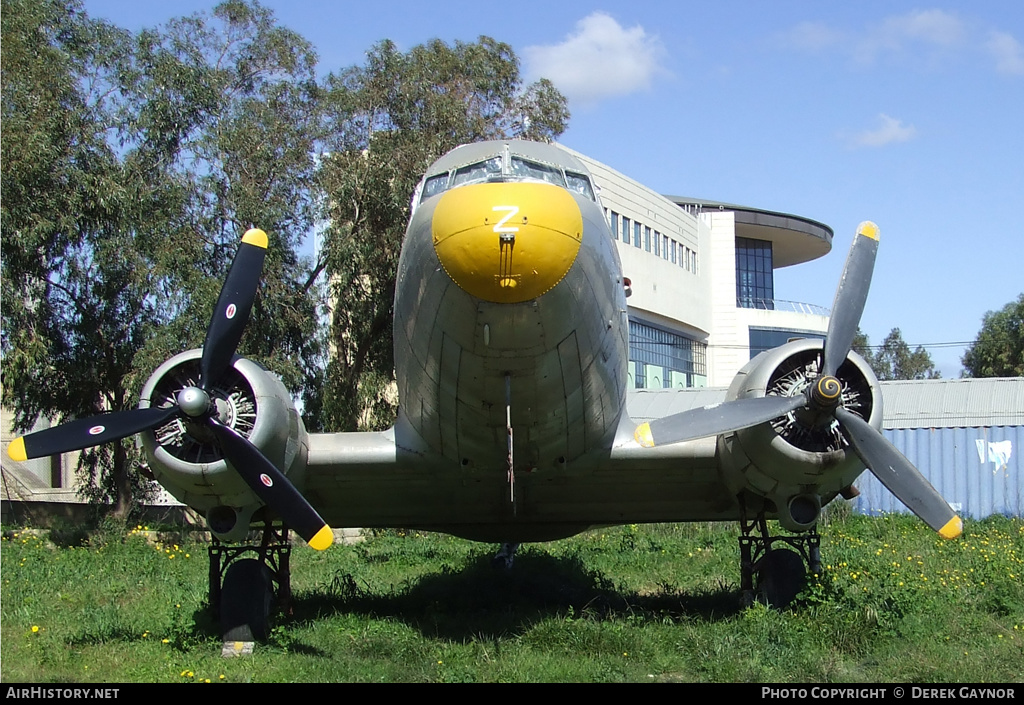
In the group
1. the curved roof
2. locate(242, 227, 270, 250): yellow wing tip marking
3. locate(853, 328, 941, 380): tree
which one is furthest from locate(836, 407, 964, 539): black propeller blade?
locate(853, 328, 941, 380): tree

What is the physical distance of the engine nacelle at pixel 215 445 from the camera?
916 cm

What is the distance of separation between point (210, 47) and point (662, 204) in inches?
1149

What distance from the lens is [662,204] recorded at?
47.8 metres

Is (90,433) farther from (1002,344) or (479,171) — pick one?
(1002,344)

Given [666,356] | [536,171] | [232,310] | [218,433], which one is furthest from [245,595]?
[666,356]

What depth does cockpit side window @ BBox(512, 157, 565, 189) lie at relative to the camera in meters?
7.57

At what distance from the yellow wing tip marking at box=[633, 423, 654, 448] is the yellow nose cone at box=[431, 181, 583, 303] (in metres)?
2.74

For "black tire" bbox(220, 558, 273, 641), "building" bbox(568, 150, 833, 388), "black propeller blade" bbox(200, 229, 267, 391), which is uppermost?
"building" bbox(568, 150, 833, 388)

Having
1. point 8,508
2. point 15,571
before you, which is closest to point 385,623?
point 15,571

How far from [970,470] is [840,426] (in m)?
15.6

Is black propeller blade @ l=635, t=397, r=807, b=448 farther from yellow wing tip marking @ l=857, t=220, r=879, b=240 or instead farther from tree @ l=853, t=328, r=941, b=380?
tree @ l=853, t=328, r=941, b=380

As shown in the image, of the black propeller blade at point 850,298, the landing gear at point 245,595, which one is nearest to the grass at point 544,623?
the landing gear at point 245,595

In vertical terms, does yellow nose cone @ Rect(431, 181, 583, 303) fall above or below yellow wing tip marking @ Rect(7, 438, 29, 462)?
above

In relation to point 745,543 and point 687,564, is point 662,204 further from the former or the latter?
point 745,543
